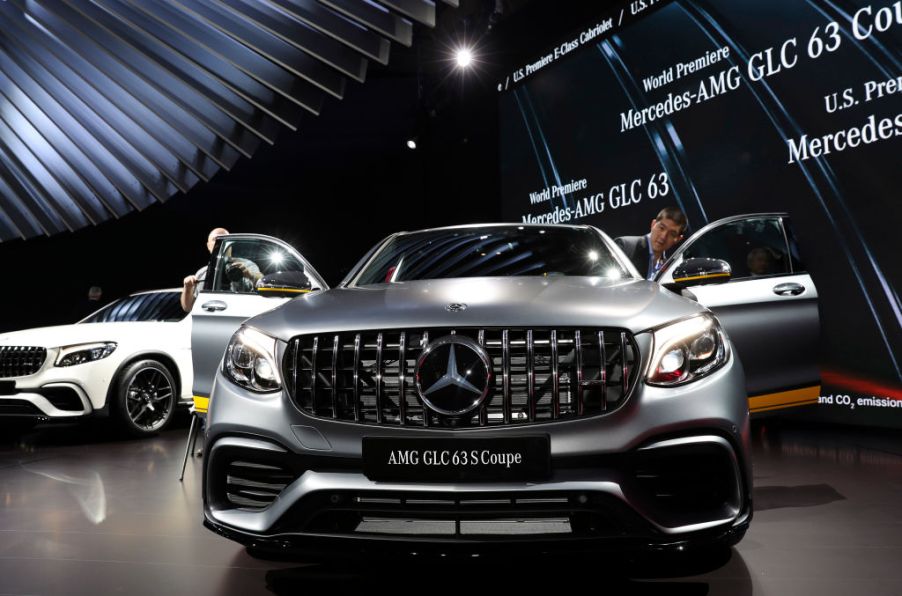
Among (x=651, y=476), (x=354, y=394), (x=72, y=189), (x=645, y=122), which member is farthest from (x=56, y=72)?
(x=651, y=476)

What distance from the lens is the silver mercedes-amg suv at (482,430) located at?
176 centimetres

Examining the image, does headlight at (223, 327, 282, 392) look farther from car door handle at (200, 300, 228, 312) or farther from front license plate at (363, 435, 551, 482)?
car door handle at (200, 300, 228, 312)

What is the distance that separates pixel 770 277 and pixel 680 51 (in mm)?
3805

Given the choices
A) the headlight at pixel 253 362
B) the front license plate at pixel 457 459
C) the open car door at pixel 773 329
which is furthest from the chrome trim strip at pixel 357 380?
the open car door at pixel 773 329

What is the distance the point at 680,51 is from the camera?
6527 mm

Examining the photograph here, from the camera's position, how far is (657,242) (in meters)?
5.25

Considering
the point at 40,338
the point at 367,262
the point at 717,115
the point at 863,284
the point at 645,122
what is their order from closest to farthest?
the point at 367,262 < the point at 863,284 < the point at 40,338 < the point at 717,115 < the point at 645,122

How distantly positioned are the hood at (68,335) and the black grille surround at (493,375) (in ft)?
14.6

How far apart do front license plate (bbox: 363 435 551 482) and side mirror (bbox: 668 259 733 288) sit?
131 centimetres

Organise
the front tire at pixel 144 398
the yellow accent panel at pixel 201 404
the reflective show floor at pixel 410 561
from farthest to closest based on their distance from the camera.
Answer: the front tire at pixel 144 398
the yellow accent panel at pixel 201 404
the reflective show floor at pixel 410 561

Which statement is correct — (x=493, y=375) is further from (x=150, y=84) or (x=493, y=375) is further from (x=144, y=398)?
(x=150, y=84)

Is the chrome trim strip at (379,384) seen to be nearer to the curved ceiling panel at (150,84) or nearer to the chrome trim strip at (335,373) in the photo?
the chrome trim strip at (335,373)

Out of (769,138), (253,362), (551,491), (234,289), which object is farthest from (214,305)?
(769,138)

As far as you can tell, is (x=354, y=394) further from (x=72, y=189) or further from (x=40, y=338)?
(x=72, y=189)
